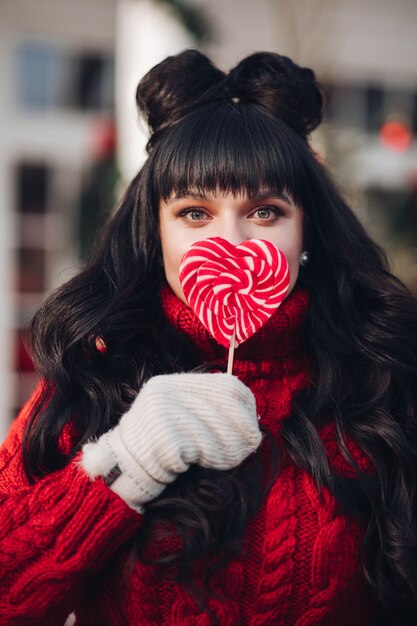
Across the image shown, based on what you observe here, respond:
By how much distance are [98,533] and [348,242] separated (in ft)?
3.02

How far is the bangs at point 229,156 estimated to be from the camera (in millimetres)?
1611

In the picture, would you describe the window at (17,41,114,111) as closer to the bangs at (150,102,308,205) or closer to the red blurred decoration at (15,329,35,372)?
the red blurred decoration at (15,329,35,372)

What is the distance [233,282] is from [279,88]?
51cm

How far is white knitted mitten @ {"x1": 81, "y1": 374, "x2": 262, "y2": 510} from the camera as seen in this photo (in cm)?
138

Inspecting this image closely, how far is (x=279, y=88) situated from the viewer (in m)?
1.79

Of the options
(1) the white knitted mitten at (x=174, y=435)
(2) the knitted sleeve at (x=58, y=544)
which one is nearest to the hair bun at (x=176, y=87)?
(1) the white knitted mitten at (x=174, y=435)

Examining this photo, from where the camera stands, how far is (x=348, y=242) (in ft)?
6.05

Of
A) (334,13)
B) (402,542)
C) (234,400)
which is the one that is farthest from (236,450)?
(334,13)

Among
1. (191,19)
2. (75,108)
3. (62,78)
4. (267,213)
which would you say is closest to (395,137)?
(191,19)

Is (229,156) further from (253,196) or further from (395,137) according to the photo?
(395,137)

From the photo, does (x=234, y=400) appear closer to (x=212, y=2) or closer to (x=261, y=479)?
(x=261, y=479)

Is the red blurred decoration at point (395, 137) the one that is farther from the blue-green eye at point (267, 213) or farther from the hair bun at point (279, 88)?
the blue-green eye at point (267, 213)

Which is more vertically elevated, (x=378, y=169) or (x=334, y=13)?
(x=334, y=13)

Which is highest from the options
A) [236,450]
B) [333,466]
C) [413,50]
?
[413,50]
